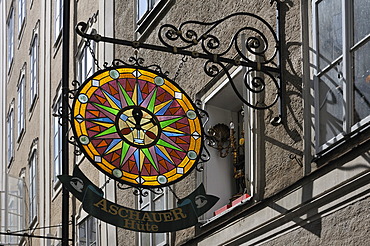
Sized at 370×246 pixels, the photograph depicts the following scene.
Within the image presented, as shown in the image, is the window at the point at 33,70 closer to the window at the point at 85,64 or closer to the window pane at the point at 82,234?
the window at the point at 85,64

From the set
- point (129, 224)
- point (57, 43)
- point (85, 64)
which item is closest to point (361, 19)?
point (129, 224)

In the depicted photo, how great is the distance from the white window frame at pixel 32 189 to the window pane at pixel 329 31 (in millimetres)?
16986

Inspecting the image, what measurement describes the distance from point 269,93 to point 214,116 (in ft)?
6.59

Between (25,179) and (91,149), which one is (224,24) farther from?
(25,179)

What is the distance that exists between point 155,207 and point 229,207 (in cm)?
290

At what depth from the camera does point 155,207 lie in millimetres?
14742

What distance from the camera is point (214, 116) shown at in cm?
1292

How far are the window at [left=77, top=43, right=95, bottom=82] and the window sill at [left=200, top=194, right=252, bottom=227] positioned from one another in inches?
300

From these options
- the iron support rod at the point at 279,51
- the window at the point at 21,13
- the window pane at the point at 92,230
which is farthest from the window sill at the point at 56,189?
the iron support rod at the point at 279,51

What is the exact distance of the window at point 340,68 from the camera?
919 centimetres

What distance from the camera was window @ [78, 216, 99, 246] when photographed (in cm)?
1883

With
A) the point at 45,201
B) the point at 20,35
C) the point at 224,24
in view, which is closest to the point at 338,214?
the point at 224,24

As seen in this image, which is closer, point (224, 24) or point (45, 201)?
point (224, 24)

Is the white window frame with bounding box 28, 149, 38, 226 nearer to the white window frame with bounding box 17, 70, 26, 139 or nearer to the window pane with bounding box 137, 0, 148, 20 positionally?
the white window frame with bounding box 17, 70, 26, 139
